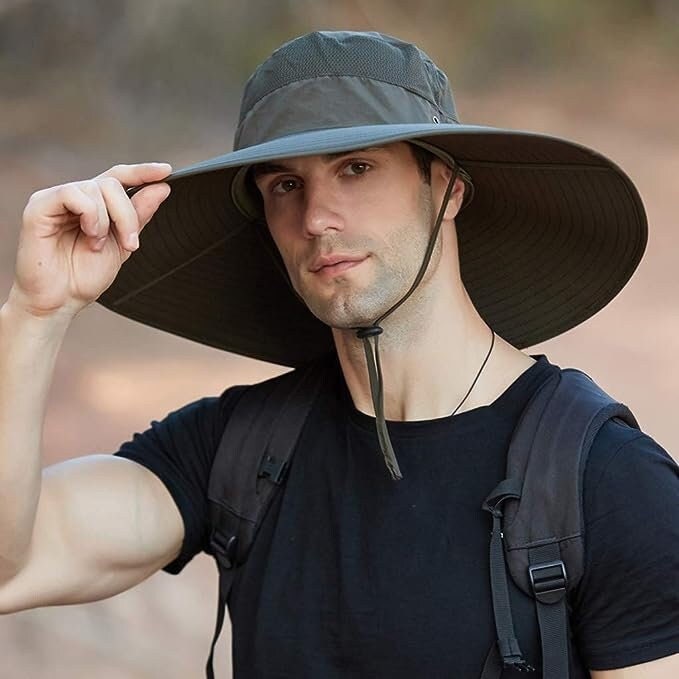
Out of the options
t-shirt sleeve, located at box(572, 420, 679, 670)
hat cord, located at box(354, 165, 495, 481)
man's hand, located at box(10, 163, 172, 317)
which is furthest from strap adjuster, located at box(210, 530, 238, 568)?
t-shirt sleeve, located at box(572, 420, 679, 670)

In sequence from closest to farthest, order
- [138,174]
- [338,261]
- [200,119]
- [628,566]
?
1. [628,566]
2. [138,174]
3. [338,261]
4. [200,119]

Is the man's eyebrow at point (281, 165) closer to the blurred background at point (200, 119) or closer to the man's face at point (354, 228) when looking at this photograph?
the man's face at point (354, 228)

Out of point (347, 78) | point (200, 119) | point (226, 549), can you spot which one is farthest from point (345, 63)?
point (200, 119)

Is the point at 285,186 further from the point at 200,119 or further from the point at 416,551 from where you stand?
Result: the point at 200,119

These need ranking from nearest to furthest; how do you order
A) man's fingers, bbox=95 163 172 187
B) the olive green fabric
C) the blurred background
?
man's fingers, bbox=95 163 172 187
the olive green fabric
the blurred background

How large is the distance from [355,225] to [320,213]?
5 cm

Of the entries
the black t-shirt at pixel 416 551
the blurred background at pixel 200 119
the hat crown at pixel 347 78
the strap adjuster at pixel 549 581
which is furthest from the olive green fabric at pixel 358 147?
the blurred background at pixel 200 119

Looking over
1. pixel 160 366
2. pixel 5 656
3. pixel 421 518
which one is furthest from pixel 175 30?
pixel 421 518

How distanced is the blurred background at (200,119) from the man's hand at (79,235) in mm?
2130

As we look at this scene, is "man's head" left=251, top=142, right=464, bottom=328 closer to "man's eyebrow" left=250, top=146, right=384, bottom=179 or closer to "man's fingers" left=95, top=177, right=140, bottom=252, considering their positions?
"man's eyebrow" left=250, top=146, right=384, bottom=179

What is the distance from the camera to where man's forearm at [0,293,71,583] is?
5.56 feet

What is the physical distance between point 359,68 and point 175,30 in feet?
7.51

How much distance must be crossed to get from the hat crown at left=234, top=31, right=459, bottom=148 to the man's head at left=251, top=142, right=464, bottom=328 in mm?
60

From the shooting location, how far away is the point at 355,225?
180 cm
